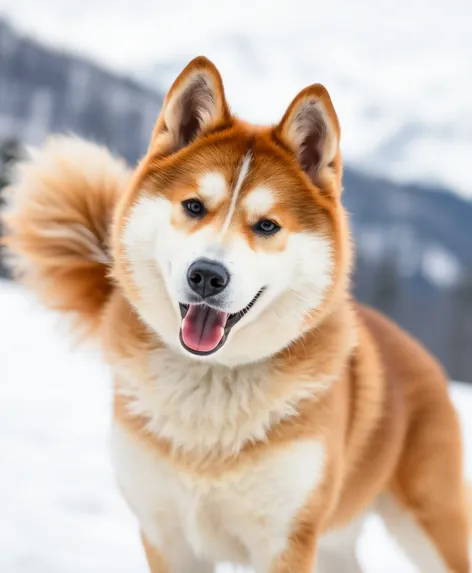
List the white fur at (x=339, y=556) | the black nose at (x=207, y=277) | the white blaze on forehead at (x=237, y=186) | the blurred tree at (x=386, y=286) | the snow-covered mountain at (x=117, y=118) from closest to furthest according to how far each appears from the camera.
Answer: the black nose at (x=207, y=277) < the white blaze on forehead at (x=237, y=186) < the white fur at (x=339, y=556) < the blurred tree at (x=386, y=286) < the snow-covered mountain at (x=117, y=118)

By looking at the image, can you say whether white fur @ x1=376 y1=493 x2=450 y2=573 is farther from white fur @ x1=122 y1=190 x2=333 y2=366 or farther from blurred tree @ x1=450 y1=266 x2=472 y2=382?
blurred tree @ x1=450 y1=266 x2=472 y2=382

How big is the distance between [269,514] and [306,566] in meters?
0.18

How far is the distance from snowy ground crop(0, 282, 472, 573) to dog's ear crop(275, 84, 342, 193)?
0.97 metres

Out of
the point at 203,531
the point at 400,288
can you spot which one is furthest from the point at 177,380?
the point at 400,288

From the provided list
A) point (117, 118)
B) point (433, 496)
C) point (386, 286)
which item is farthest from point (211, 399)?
point (117, 118)

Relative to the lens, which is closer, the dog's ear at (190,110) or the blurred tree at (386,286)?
the dog's ear at (190,110)

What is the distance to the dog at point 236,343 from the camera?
1670 mm

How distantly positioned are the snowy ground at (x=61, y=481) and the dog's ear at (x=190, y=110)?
79cm

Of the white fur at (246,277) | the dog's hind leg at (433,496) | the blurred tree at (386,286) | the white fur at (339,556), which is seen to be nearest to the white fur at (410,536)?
the dog's hind leg at (433,496)

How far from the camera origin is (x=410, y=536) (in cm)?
227

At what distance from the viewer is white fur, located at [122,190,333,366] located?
5.29 ft

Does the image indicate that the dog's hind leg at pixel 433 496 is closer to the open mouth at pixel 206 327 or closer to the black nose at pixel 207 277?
the open mouth at pixel 206 327

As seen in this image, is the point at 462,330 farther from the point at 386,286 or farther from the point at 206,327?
the point at 206,327

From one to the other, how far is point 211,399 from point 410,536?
0.97 m
